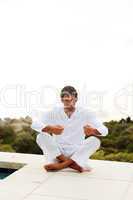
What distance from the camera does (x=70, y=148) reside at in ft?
16.8

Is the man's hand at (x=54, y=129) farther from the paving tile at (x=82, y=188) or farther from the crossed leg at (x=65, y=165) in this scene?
the paving tile at (x=82, y=188)

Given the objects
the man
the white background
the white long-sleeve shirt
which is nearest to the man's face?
the man

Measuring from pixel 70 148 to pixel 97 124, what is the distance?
1.16 ft

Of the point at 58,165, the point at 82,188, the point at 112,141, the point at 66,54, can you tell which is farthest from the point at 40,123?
the point at 66,54

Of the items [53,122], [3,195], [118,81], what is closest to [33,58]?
[118,81]

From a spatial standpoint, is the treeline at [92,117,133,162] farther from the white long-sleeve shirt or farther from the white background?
the white long-sleeve shirt

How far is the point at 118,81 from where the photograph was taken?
6.62m

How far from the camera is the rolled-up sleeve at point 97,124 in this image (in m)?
4.95

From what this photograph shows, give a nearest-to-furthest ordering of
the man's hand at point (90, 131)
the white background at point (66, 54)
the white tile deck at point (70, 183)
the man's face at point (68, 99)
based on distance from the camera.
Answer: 1. the white tile deck at point (70, 183)
2. the man's hand at point (90, 131)
3. the man's face at point (68, 99)
4. the white background at point (66, 54)

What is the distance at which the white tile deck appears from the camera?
425 centimetres

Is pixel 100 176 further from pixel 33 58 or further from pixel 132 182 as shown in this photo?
pixel 33 58

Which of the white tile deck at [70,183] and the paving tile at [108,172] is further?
the paving tile at [108,172]

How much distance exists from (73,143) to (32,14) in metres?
2.44

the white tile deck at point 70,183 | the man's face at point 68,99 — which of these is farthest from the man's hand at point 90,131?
the white tile deck at point 70,183
